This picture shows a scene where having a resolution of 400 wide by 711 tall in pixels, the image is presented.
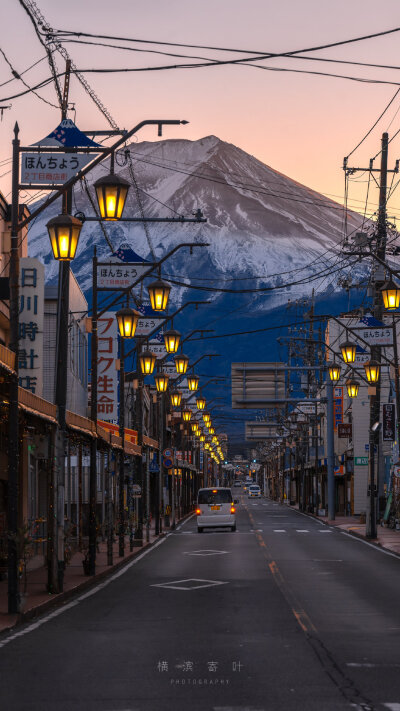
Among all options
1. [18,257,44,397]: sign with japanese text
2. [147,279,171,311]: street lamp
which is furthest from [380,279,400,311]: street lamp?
[18,257,44,397]: sign with japanese text

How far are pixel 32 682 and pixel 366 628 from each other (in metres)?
6.54

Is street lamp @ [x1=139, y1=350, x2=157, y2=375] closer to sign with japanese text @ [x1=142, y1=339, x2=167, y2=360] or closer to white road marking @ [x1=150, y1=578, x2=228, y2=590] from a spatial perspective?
sign with japanese text @ [x1=142, y1=339, x2=167, y2=360]

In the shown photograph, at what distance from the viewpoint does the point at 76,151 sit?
2017 centimetres

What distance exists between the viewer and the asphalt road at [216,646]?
11.1 meters

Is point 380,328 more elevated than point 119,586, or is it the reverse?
point 380,328

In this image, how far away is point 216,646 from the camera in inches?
590

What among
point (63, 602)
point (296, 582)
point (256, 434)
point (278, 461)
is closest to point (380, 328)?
point (296, 582)

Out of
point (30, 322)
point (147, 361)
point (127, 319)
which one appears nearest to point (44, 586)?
point (127, 319)

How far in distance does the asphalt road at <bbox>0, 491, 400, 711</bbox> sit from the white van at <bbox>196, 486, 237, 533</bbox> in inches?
1069

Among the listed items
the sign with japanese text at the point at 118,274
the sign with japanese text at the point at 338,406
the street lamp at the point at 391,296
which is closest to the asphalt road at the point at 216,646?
the street lamp at the point at 391,296

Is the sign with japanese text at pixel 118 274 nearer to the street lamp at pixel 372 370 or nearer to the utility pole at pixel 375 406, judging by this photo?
the street lamp at pixel 372 370

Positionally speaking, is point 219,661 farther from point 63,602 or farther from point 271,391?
point 271,391

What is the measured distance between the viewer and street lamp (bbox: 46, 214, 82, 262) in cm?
1911

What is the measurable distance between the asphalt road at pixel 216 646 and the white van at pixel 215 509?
27.2 m
